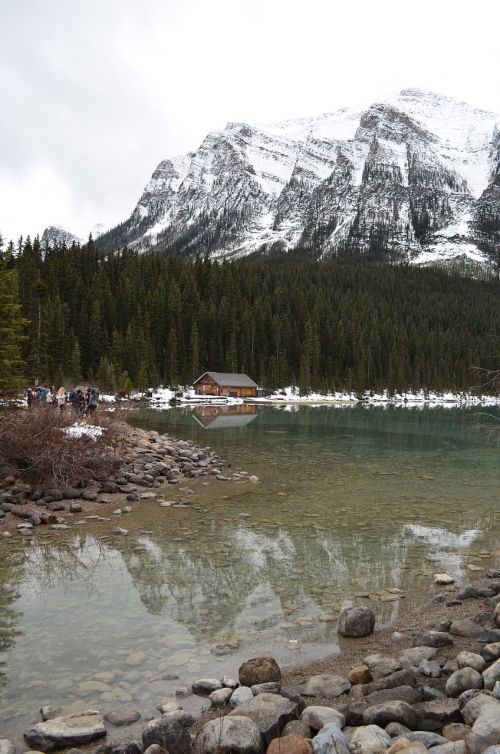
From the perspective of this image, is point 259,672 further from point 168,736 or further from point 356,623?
point 356,623

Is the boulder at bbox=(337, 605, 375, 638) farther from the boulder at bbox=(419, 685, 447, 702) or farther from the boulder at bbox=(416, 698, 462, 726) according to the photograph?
the boulder at bbox=(416, 698, 462, 726)

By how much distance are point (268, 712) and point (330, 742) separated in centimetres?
106

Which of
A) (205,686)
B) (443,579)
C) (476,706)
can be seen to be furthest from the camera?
(443,579)

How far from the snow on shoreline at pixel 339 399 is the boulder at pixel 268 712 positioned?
6591 centimetres

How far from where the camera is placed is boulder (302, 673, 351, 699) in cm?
616

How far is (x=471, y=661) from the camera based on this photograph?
6.45 m

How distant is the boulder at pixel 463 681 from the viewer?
5781mm

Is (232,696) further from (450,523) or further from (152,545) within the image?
(450,523)

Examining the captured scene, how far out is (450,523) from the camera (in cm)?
1506

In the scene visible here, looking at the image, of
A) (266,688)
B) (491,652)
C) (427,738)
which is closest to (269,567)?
(266,688)

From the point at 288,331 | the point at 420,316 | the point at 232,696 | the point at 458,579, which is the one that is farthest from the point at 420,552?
the point at 420,316

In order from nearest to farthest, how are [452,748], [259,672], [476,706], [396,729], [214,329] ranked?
1. [452,748]
2. [396,729]
3. [476,706]
4. [259,672]
5. [214,329]

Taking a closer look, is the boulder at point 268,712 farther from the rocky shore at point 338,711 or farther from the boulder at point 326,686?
the boulder at point 326,686

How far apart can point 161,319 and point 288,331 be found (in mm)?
31929
